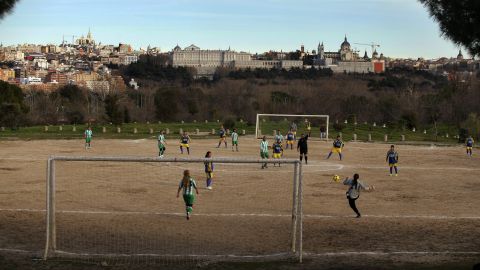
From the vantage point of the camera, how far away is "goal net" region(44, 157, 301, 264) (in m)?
15.9

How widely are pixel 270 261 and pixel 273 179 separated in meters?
12.4

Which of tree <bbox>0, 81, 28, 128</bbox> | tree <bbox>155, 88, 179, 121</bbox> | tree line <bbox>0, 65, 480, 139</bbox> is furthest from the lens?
tree <bbox>155, 88, 179, 121</bbox>

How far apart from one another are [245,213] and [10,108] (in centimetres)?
4162

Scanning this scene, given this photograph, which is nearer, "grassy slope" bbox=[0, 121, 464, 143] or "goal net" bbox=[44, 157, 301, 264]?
"goal net" bbox=[44, 157, 301, 264]

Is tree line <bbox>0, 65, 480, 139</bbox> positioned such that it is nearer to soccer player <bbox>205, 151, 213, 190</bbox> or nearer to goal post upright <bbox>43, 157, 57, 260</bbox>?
soccer player <bbox>205, 151, 213, 190</bbox>

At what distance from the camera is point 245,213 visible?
20422 millimetres

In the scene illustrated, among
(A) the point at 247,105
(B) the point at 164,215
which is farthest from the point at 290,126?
(B) the point at 164,215

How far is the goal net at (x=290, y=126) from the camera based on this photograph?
52781 millimetres

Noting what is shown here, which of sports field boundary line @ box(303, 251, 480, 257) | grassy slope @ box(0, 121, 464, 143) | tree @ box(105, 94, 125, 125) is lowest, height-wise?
sports field boundary line @ box(303, 251, 480, 257)

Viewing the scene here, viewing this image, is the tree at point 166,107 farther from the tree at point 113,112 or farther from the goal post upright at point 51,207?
the goal post upright at point 51,207

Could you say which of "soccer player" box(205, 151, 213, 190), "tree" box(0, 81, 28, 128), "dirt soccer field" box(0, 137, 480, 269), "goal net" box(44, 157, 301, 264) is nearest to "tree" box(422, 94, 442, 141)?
"tree" box(0, 81, 28, 128)

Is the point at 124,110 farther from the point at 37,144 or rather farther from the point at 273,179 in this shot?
the point at 273,179

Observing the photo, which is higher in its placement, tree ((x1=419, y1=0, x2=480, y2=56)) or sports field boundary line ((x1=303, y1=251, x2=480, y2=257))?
tree ((x1=419, y1=0, x2=480, y2=56))

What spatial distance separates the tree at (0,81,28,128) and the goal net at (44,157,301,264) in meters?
30.6
